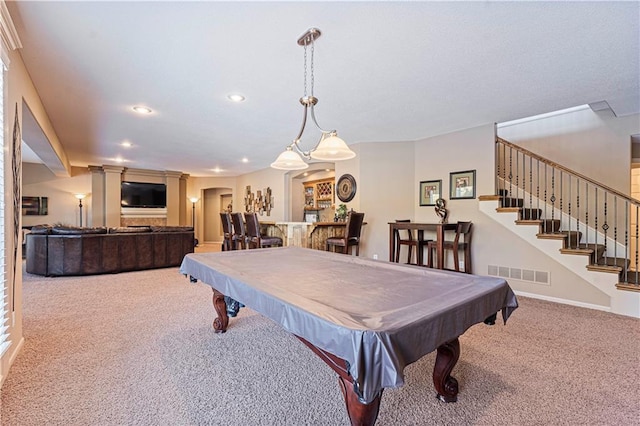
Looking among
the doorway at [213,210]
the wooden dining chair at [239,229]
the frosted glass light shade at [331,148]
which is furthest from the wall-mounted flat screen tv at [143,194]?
the frosted glass light shade at [331,148]

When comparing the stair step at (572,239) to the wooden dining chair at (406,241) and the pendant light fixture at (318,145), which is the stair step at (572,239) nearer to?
the wooden dining chair at (406,241)

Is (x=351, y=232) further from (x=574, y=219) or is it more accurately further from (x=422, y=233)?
(x=574, y=219)

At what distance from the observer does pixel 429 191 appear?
16.4 ft

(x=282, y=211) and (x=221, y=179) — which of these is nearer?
(x=282, y=211)

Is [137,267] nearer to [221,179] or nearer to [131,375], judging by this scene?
[131,375]

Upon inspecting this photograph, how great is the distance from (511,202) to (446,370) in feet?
12.1

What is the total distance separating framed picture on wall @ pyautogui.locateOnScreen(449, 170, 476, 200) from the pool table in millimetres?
2995

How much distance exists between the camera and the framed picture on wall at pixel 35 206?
25.2ft

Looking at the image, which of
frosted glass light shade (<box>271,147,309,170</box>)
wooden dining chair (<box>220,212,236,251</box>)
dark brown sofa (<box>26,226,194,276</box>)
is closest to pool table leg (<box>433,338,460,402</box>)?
frosted glass light shade (<box>271,147,309,170</box>)

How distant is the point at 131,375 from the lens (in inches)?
74.0

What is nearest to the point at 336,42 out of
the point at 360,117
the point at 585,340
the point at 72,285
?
the point at 360,117

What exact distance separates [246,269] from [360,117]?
281 centimetres

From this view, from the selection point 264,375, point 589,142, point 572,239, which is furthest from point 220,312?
point 589,142

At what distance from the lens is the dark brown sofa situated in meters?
4.67
